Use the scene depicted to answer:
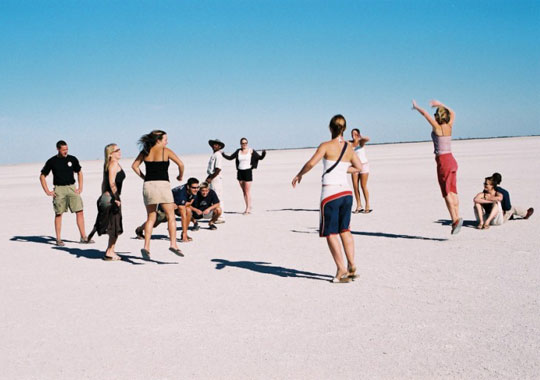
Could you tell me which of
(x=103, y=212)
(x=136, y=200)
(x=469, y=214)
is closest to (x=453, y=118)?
(x=469, y=214)

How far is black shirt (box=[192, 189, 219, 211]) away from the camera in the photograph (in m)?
11.0

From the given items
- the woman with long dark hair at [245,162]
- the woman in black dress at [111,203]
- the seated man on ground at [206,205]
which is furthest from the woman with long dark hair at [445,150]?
the woman with long dark hair at [245,162]

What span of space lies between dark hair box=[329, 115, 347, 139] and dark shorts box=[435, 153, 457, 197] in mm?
3294

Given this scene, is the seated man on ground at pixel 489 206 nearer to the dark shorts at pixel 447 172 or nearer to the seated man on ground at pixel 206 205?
the dark shorts at pixel 447 172

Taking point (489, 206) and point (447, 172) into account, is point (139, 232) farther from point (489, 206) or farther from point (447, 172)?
point (489, 206)

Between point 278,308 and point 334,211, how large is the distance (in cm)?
130

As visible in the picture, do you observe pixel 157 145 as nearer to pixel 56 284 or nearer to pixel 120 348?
pixel 56 284

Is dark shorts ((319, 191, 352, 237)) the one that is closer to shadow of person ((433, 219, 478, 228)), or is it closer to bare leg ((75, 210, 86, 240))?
shadow of person ((433, 219, 478, 228))

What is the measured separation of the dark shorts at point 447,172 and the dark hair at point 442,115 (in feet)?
1.83

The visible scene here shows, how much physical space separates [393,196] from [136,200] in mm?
8550

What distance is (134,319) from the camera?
17.0 ft

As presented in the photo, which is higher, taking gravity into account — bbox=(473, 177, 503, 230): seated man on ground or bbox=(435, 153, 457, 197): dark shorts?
bbox=(435, 153, 457, 197): dark shorts

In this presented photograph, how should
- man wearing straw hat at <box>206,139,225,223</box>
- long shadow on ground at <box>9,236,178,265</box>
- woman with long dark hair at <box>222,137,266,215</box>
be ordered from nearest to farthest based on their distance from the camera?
long shadow on ground at <box>9,236,178,265</box> < man wearing straw hat at <box>206,139,225,223</box> < woman with long dark hair at <box>222,137,266,215</box>

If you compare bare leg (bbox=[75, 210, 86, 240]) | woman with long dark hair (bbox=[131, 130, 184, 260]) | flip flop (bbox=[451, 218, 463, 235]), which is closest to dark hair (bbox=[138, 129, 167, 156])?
woman with long dark hair (bbox=[131, 130, 184, 260])
